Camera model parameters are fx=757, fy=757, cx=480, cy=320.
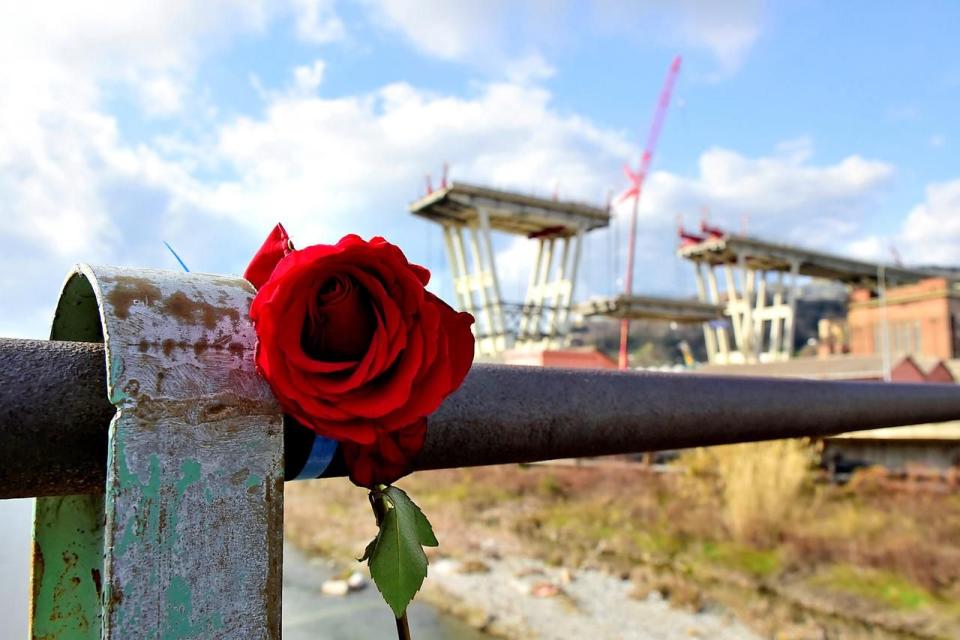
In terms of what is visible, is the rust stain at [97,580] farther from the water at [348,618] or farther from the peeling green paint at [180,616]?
the water at [348,618]

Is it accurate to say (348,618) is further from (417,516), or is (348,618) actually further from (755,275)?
(755,275)

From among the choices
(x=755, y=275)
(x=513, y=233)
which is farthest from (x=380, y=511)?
(x=755, y=275)

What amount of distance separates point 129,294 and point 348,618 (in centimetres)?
1187

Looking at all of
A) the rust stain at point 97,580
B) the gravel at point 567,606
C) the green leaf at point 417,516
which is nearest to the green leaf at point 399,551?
the green leaf at point 417,516

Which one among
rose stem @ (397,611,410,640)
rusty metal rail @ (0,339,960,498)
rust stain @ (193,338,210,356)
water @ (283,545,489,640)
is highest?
rust stain @ (193,338,210,356)

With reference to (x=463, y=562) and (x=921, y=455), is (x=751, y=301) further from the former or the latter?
(x=463, y=562)

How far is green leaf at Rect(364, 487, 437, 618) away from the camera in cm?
47

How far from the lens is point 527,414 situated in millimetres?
611

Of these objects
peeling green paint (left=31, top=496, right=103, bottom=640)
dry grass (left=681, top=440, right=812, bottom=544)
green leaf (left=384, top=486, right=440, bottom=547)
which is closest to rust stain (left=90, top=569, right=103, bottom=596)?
peeling green paint (left=31, top=496, right=103, bottom=640)

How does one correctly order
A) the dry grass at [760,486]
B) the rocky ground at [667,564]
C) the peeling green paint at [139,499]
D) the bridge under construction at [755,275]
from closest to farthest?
the peeling green paint at [139,499], the rocky ground at [667,564], the dry grass at [760,486], the bridge under construction at [755,275]

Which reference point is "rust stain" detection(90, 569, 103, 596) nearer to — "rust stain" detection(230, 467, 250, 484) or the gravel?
"rust stain" detection(230, 467, 250, 484)

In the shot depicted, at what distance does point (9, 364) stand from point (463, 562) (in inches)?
502

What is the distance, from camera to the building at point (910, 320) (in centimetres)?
2483

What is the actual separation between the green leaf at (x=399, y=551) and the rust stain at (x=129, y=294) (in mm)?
192
